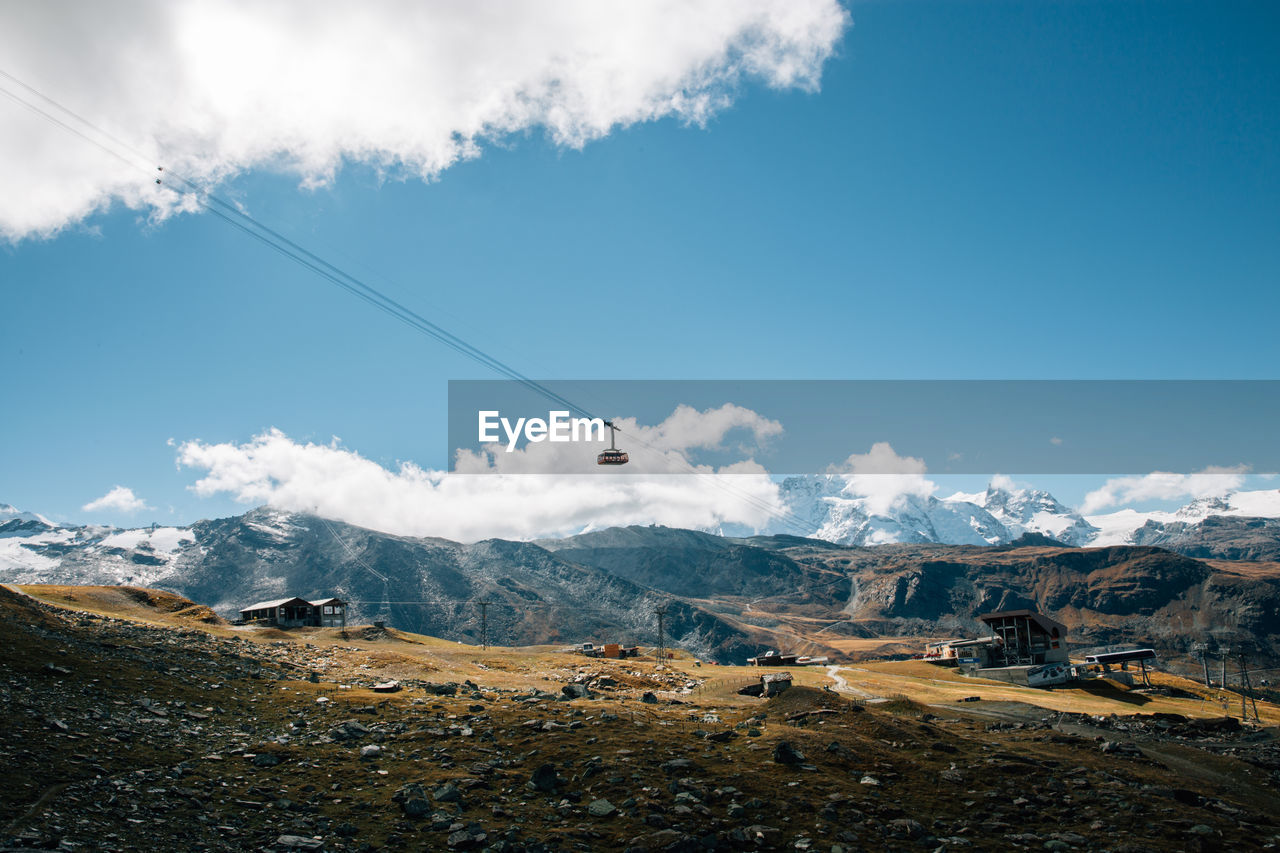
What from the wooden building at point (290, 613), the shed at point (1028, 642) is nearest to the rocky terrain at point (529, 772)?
the shed at point (1028, 642)

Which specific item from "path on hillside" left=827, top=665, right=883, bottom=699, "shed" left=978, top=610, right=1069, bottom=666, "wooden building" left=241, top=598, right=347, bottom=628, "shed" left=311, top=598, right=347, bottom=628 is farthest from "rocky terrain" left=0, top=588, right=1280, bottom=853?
"shed" left=311, top=598, right=347, bottom=628

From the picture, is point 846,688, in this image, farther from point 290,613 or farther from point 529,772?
point 290,613

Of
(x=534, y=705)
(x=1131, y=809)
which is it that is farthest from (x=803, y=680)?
(x=1131, y=809)

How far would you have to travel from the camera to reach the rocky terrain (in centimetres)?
2700

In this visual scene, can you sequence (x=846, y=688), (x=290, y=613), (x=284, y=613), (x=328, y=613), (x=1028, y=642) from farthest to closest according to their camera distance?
(x=328, y=613) → (x=290, y=613) → (x=284, y=613) → (x=1028, y=642) → (x=846, y=688)

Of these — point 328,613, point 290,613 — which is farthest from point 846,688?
point 328,613

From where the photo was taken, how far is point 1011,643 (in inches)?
5094

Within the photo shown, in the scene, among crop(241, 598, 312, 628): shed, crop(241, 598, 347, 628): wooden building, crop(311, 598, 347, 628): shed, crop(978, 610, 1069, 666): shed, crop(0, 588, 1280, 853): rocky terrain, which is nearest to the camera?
crop(0, 588, 1280, 853): rocky terrain

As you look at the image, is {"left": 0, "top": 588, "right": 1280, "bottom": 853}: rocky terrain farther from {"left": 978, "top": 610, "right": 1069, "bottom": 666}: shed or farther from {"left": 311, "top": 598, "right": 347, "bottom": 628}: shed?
{"left": 311, "top": 598, "right": 347, "bottom": 628}: shed

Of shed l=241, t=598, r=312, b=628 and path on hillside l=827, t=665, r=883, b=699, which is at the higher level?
shed l=241, t=598, r=312, b=628

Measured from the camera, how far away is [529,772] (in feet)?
111

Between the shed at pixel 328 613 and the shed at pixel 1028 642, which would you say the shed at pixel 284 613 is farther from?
the shed at pixel 1028 642

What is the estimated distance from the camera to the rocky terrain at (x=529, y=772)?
27000 mm

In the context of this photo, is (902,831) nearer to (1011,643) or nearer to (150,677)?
(150,677)
